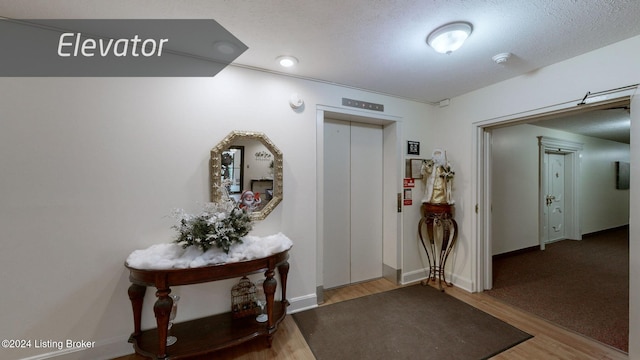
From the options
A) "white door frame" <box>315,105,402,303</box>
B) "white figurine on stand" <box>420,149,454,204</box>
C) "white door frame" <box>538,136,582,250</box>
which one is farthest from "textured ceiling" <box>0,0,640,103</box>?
"white door frame" <box>538,136,582,250</box>

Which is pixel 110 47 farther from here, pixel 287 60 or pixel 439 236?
pixel 439 236

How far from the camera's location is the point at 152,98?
186 cm

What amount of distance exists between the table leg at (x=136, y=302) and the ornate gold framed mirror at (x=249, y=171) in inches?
30.9

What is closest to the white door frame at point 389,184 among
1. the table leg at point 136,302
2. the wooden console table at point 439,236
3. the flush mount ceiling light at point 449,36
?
the wooden console table at point 439,236

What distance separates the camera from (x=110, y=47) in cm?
177

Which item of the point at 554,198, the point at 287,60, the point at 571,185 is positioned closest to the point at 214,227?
the point at 287,60

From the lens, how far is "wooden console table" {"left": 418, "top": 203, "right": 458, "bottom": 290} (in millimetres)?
2896

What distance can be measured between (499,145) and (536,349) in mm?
2988

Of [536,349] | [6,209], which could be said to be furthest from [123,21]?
[536,349]

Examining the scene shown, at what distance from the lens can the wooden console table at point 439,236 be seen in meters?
2.90

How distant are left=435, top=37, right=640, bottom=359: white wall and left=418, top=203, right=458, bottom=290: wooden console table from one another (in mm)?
123

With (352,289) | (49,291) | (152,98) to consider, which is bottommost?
(352,289)

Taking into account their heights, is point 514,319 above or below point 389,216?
below

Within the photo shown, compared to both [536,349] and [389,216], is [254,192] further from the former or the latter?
[536,349]
